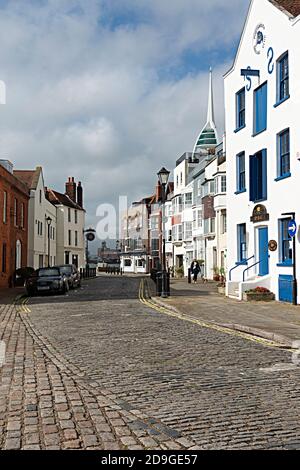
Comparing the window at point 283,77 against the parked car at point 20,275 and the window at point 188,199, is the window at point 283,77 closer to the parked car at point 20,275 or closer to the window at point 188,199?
the parked car at point 20,275

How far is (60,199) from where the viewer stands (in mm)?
67375

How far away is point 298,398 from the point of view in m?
6.63

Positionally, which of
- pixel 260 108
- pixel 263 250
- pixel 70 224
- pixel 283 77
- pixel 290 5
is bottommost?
pixel 263 250

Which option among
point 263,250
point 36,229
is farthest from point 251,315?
point 36,229

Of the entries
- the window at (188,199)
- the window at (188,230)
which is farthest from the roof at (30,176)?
the window at (188,230)

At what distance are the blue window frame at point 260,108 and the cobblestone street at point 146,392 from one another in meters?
12.9

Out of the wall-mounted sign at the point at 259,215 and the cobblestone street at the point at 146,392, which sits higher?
the wall-mounted sign at the point at 259,215

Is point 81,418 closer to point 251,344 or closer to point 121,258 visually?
point 251,344

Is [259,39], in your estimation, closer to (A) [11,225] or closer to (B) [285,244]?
(B) [285,244]

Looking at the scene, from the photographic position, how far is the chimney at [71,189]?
74188 mm

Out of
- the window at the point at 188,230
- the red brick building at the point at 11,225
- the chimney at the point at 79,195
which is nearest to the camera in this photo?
the red brick building at the point at 11,225

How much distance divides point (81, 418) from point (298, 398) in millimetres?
2748

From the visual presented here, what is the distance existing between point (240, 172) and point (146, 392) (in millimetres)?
19767

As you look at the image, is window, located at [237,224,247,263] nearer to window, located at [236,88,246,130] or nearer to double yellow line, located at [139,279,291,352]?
window, located at [236,88,246,130]
